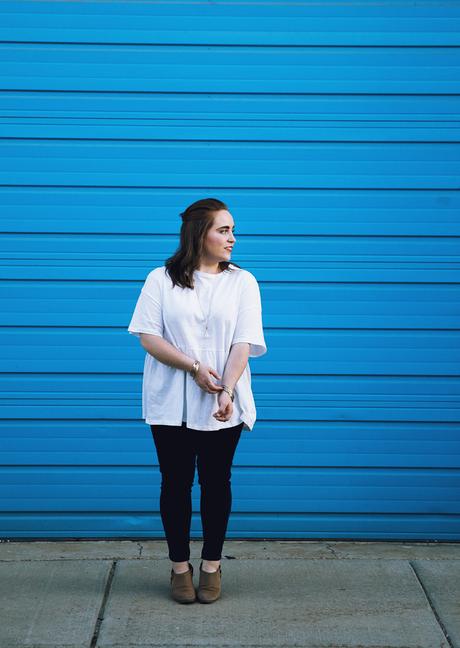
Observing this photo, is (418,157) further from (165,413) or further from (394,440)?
(165,413)

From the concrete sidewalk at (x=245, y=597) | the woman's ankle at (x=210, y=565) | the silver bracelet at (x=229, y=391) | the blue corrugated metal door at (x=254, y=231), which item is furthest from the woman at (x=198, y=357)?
the blue corrugated metal door at (x=254, y=231)

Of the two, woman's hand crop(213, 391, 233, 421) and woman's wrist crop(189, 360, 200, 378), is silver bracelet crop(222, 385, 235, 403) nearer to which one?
woman's hand crop(213, 391, 233, 421)

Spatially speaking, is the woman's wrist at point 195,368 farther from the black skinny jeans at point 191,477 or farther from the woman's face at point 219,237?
the woman's face at point 219,237

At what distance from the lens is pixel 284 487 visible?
5164 millimetres

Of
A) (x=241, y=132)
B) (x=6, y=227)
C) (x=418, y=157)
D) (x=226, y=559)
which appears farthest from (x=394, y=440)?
(x=6, y=227)

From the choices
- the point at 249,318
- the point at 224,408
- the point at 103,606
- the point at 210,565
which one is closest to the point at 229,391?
the point at 224,408

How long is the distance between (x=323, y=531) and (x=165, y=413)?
1.54m

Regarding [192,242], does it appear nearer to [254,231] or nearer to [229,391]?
[229,391]

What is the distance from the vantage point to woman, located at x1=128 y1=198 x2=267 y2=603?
13.4ft

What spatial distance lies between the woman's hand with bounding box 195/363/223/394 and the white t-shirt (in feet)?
0.15

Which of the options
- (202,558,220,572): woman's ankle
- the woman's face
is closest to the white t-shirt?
the woman's face

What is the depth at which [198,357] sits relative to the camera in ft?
13.5

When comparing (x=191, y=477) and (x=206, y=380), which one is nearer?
(x=206, y=380)

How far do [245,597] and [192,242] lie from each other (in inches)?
63.8
